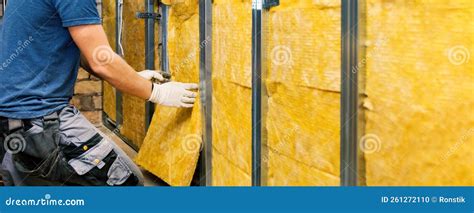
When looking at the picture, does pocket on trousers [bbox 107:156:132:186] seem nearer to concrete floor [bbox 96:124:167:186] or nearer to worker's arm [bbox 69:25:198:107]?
worker's arm [bbox 69:25:198:107]

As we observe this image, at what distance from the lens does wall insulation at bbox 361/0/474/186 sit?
124 cm

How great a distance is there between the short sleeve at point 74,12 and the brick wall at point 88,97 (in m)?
3.30

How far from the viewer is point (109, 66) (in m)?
2.08

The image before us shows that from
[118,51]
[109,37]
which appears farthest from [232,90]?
[109,37]

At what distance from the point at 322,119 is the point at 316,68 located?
144mm

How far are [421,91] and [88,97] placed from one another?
432 centimetres

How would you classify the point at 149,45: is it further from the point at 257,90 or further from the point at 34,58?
the point at 257,90

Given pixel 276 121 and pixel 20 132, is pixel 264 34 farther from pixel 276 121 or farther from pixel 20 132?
pixel 20 132

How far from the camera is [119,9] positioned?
4.28 metres

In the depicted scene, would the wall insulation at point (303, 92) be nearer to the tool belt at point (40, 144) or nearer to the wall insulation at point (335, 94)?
the wall insulation at point (335, 94)

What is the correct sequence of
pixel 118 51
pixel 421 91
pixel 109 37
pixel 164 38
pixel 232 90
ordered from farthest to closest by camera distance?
1. pixel 109 37
2. pixel 118 51
3. pixel 164 38
4. pixel 232 90
5. pixel 421 91

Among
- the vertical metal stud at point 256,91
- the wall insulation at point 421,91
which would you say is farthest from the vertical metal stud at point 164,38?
the wall insulation at point 421,91

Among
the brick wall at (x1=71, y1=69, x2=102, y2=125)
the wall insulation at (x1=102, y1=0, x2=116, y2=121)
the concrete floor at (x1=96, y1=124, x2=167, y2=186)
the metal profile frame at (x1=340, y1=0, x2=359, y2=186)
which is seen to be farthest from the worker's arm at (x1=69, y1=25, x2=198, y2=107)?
the brick wall at (x1=71, y1=69, x2=102, y2=125)

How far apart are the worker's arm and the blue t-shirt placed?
6cm
